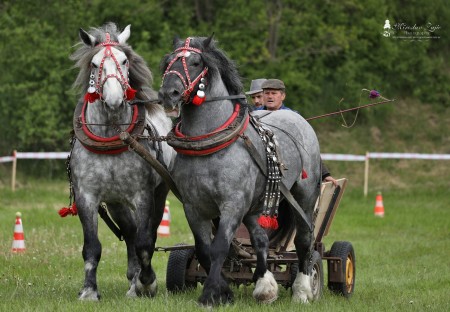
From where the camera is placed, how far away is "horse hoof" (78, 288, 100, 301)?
8.52 meters

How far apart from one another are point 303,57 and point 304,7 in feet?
4.53

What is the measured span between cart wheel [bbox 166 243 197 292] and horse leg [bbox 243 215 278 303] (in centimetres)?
97

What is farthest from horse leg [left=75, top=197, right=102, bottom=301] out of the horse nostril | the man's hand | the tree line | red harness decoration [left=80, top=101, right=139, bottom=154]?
the tree line

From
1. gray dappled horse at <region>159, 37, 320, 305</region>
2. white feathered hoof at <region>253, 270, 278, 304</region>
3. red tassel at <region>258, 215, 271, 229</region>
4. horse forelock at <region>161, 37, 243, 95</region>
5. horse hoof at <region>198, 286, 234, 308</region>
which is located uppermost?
horse forelock at <region>161, 37, 243, 95</region>

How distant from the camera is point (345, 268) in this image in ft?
31.7

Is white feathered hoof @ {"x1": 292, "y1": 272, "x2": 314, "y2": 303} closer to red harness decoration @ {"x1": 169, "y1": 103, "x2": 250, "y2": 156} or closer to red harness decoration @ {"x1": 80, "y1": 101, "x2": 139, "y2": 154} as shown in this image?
red harness decoration @ {"x1": 169, "y1": 103, "x2": 250, "y2": 156}

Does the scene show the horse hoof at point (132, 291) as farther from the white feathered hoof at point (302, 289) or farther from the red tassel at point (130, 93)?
the red tassel at point (130, 93)

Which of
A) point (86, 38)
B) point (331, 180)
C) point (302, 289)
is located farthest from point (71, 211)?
point (331, 180)

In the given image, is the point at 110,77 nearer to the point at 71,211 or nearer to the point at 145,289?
the point at 71,211

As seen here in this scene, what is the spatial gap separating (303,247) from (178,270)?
1.17m

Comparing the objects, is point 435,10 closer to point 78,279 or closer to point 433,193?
point 433,193

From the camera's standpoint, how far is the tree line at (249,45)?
25.4 m

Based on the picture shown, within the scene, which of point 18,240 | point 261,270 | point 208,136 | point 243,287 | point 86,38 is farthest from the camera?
point 18,240

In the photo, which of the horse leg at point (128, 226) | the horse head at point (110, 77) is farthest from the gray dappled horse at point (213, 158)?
the horse leg at point (128, 226)
